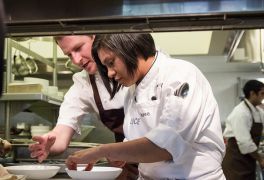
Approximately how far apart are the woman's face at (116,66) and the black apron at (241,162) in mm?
3032

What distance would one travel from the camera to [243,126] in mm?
3949

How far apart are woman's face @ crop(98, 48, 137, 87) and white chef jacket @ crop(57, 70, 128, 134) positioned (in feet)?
1.67

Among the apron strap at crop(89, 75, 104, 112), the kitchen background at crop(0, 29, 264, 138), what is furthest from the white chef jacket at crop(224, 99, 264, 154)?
the apron strap at crop(89, 75, 104, 112)

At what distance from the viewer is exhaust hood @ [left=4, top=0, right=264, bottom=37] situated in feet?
2.64

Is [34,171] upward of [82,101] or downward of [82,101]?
downward

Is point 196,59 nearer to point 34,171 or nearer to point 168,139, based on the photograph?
point 34,171

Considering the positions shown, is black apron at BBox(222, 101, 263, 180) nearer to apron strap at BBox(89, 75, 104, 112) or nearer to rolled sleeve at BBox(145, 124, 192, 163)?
apron strap at BBox(89, 75, 104, 112)

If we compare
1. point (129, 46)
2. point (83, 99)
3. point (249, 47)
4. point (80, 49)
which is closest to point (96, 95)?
point (83, 99)

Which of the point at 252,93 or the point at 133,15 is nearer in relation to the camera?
the point at 133,15

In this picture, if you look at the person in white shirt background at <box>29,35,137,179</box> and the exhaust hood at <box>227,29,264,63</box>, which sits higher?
A: the exhaust hood at <box>227,29,264,63</box>

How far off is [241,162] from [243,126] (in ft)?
1.31

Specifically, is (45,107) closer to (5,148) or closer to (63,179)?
(5,148)

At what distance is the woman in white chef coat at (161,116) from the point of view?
1106mm

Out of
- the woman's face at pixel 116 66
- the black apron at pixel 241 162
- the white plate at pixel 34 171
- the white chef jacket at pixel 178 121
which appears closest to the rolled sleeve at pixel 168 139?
the white chef jacket at pixel 178 121
